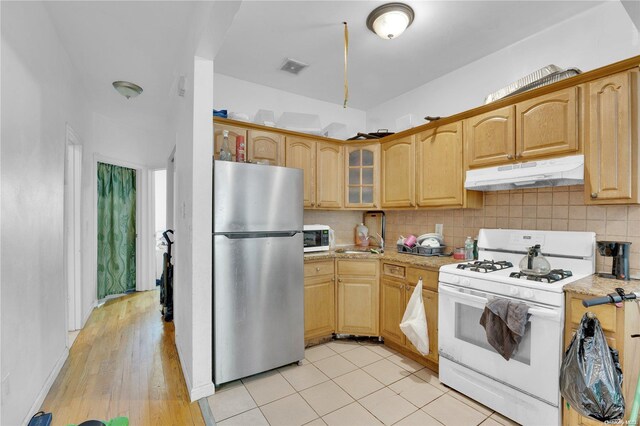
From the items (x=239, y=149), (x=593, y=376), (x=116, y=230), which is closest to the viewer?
(x=593, y=376)

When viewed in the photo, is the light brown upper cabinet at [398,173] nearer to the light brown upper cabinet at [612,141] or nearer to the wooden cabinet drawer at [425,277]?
the wooden cabinet drawer at [425,277]

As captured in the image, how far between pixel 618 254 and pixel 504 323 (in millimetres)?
793

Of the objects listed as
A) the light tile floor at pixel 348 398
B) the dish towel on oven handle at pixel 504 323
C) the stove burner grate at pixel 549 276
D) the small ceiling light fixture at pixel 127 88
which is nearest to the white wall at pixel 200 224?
the light tile floor at pixel 348 398

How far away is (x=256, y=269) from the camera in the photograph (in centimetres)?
230

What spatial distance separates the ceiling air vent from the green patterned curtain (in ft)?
10.9

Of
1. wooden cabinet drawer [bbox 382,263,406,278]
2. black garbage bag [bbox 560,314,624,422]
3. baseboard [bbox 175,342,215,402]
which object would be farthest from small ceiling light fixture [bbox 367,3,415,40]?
baseboard [bbox 175,342,215,402]

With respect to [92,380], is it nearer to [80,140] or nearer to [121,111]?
[80,140]

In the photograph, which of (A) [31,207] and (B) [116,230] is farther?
(B) [116,230]

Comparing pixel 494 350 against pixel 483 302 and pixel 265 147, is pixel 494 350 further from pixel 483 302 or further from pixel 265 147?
pixel 265 147

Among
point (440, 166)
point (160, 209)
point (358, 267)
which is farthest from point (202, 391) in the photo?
point (160, 209)

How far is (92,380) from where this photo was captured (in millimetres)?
2307

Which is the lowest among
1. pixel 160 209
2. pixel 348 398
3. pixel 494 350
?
pixel 348 398

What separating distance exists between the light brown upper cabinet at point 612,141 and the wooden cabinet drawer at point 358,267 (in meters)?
1.69

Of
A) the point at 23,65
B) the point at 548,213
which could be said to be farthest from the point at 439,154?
the point at 23,65
